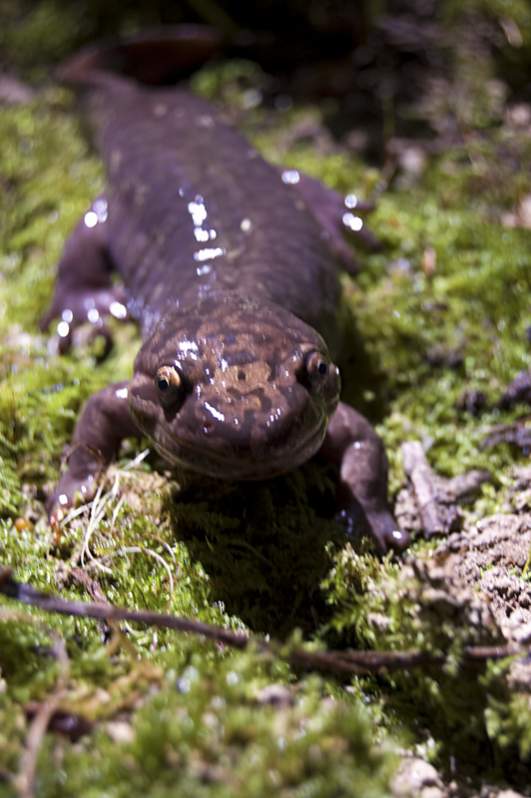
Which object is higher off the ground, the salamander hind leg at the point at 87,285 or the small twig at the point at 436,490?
the salamander hind leg at the point at 87,285

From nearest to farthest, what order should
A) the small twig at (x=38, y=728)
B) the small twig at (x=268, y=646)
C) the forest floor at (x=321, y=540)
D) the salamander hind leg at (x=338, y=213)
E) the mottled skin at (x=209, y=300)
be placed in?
the small twig at (x=38, y=728)
the forest floor at (x=321, y=540)
the small twig at (x=268, y=646)
the mottled skin at (x=209, y=300)
the salamander hind leg at (x=338, y=213)

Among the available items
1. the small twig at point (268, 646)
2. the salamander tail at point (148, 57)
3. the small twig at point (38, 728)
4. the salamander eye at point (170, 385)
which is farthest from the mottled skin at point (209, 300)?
the small twig at point (38, 728)

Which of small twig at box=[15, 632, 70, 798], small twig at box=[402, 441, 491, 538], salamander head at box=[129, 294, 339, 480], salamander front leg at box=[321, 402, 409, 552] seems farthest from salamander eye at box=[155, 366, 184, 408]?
small twig at box=[402, 441, 491, 538]

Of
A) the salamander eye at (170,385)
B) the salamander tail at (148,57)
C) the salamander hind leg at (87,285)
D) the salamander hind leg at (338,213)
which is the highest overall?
the salamander eye at (170,385)

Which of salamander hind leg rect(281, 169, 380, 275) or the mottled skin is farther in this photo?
salamander hind leg rect(281, 169, 380, 275)

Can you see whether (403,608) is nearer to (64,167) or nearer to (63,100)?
(64,167)

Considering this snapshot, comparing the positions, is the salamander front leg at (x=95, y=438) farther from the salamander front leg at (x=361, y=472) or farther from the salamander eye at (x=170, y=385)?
the salamander front leg at (x=361, y=472)

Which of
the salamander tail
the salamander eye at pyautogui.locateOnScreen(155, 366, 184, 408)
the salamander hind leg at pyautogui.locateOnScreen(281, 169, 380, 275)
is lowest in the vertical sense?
the salamander hind leg at pyautogui.locateOnScreen(281, 169, 380, 275)

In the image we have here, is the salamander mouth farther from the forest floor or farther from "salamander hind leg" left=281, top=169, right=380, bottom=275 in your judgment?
"salamander hind leg" left=281, top=169, right=380, bottom=275
